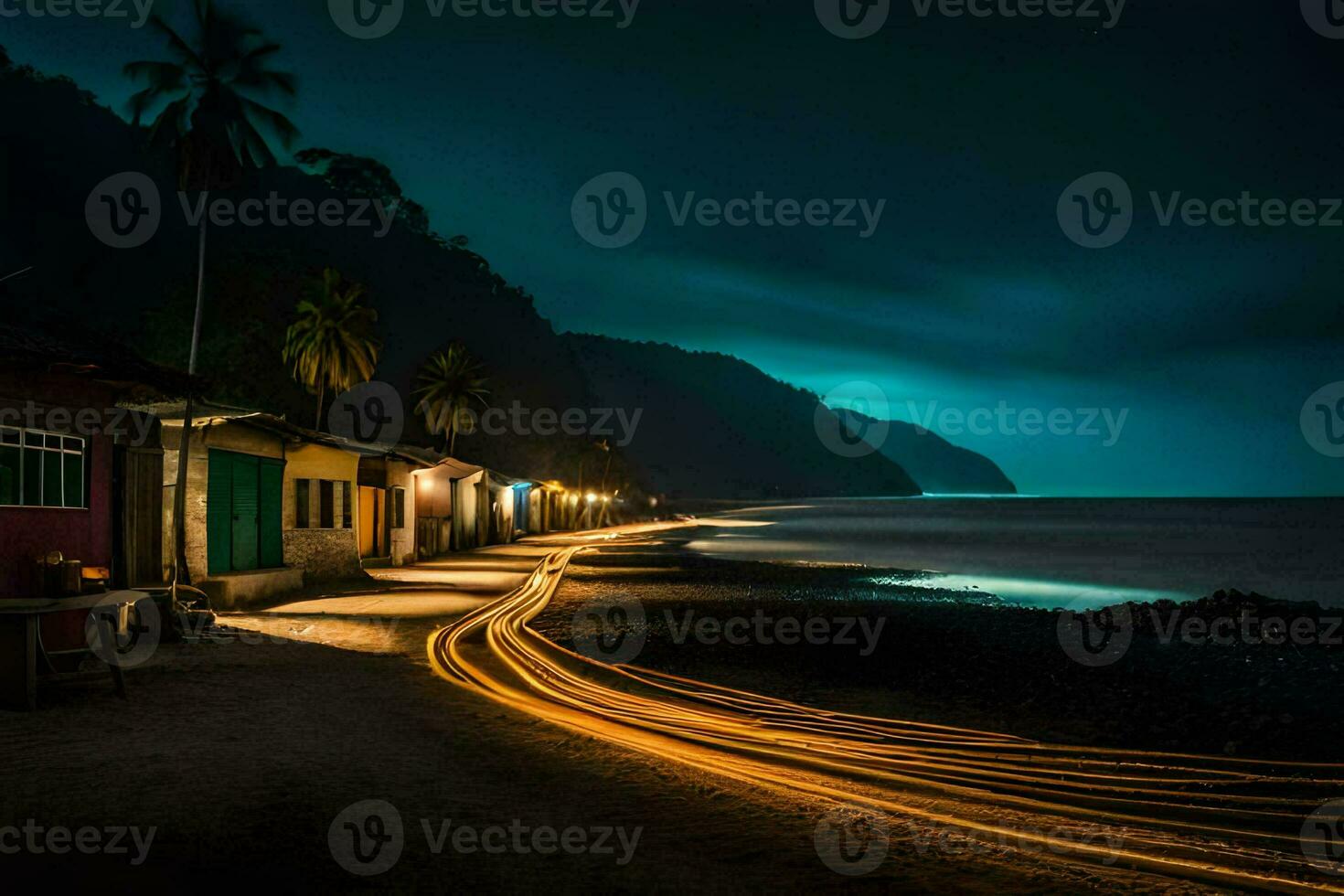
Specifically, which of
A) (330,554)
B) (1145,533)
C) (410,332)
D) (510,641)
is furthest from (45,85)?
(1145,533)

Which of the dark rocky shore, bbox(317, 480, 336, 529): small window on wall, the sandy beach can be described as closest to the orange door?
bbox(317, 480, 336, 529): small window on wall

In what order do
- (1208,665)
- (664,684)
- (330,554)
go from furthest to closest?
(330,554)
(1208,665)
(664,684)

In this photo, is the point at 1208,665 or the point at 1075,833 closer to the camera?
the point at 1075,833

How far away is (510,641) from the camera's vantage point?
14.9 meters

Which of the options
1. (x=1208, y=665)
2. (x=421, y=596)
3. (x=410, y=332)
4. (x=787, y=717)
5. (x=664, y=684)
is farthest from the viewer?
(x=410, y=332)

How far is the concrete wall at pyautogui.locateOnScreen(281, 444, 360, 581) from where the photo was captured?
2247 centimetres

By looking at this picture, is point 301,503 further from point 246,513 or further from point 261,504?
point 246,513

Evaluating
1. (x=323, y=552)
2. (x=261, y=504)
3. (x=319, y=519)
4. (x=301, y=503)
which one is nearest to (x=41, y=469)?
(x=261, y=504)

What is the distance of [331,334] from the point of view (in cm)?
4972

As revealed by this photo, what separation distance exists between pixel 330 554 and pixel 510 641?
36.7 ft

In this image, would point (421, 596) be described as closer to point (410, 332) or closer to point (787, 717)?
point (787, 717)

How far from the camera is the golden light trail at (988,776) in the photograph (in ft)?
19.9

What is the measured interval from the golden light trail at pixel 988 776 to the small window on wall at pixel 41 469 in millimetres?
5309

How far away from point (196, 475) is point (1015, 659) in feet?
49.2
